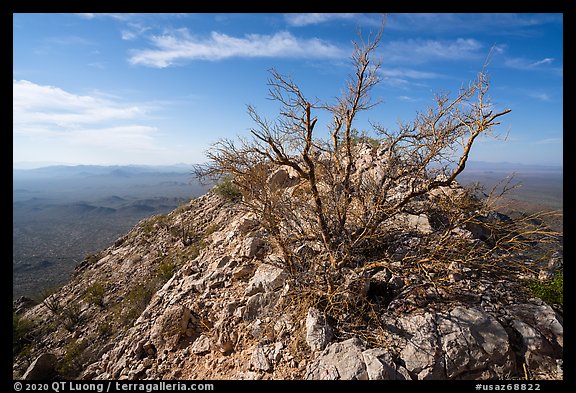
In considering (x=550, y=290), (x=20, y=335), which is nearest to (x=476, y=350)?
(x=550, y=290)

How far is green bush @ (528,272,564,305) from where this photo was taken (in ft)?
14.4

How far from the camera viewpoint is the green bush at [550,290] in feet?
14.4

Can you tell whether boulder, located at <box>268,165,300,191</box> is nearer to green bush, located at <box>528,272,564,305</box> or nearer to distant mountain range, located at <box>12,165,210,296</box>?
distant mountain range, located at <box>12,165,210,296</box>

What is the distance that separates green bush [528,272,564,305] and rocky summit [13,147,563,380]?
0.17 m

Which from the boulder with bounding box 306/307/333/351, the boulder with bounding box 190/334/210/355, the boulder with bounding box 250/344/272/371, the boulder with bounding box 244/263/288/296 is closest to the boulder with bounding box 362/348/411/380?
the boulder with bounding box 306/307/333/351

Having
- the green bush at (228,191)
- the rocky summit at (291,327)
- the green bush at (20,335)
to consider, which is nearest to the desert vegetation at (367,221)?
the rocky summit at (291,327)

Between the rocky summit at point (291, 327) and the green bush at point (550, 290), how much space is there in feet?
0.56

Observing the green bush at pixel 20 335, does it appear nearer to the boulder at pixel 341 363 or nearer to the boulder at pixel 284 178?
the boulder at pixel 284 178

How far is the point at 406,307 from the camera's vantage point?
14.5 feet

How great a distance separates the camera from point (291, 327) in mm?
4543
